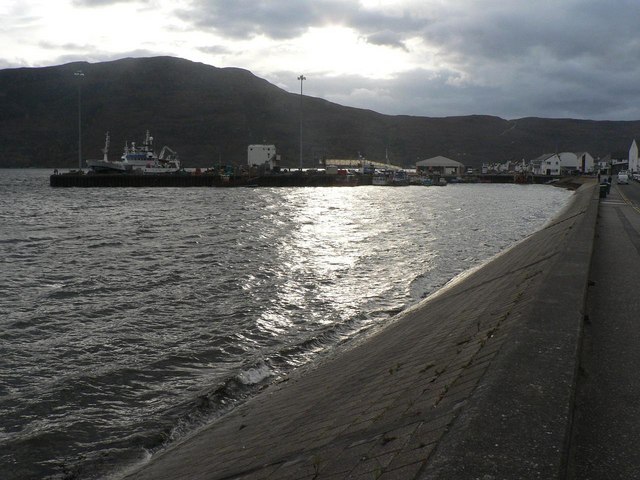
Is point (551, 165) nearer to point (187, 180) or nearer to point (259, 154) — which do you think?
point (259, 154)

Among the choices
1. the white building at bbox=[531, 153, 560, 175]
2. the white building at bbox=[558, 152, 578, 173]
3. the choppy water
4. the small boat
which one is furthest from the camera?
the white building at bbox=[558, 152, 578, 173]

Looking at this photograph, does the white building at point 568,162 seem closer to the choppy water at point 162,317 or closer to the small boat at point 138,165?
the small boat at point 138,165

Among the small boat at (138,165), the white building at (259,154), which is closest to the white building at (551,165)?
the white building at (259,154)

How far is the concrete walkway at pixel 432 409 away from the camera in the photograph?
359cm

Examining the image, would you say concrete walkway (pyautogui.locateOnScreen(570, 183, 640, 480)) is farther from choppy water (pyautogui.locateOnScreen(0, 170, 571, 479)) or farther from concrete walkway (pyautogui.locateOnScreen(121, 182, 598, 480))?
choppy water (pyautogui.locateOnScreen(0, 170, 571, 479))

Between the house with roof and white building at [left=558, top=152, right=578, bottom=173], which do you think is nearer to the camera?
the house with roof

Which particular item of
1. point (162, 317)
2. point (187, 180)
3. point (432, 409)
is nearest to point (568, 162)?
point (187, 180)

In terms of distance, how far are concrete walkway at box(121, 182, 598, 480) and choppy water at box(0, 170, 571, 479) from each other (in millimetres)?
1296

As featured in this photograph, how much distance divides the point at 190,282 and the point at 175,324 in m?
5.08

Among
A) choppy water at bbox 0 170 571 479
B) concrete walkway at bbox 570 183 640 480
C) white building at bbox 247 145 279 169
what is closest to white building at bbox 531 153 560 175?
white building at bbox 247 145 279 169

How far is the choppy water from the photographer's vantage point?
8.30 metres

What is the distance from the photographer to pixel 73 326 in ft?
44.3

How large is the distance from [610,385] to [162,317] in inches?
433

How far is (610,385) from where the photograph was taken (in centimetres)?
573
